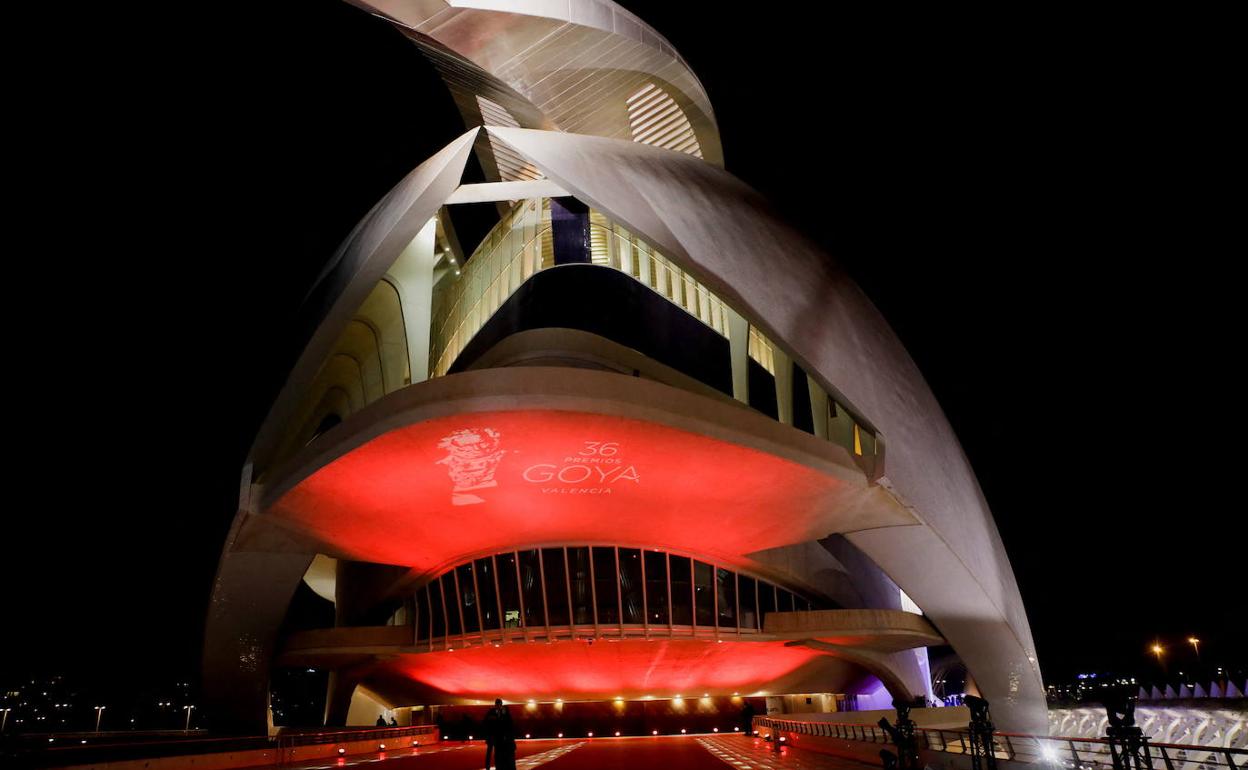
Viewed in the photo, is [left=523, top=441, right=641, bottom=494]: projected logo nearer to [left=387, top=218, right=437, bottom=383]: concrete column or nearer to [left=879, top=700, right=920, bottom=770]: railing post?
[left=387, top=218, right=437, bottom=383]: concrete column

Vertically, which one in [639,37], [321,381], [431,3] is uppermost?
[639,37]

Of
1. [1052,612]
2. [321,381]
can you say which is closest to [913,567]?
[321,381]

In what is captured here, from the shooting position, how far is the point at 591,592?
67.1 ft

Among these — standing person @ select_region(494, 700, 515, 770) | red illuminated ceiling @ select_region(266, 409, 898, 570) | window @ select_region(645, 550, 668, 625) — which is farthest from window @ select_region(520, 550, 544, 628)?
standing person @ select_region(494, 700, 515, 770)

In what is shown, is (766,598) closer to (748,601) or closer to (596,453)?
(748,601)

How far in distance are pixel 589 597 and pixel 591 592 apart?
0.14 m

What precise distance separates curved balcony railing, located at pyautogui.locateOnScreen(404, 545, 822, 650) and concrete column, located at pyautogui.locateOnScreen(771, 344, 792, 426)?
453 cm

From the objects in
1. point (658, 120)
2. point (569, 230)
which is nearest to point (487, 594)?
point (569, 230)

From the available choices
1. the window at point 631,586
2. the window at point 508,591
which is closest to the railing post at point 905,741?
the window at point 631,586

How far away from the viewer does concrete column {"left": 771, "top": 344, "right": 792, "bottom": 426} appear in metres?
21.9

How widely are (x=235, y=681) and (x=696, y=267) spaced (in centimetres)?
1681

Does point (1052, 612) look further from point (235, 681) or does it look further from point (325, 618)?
point (325, 618)

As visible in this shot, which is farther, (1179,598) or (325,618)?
(325,618)

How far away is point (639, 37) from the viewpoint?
890 inches
